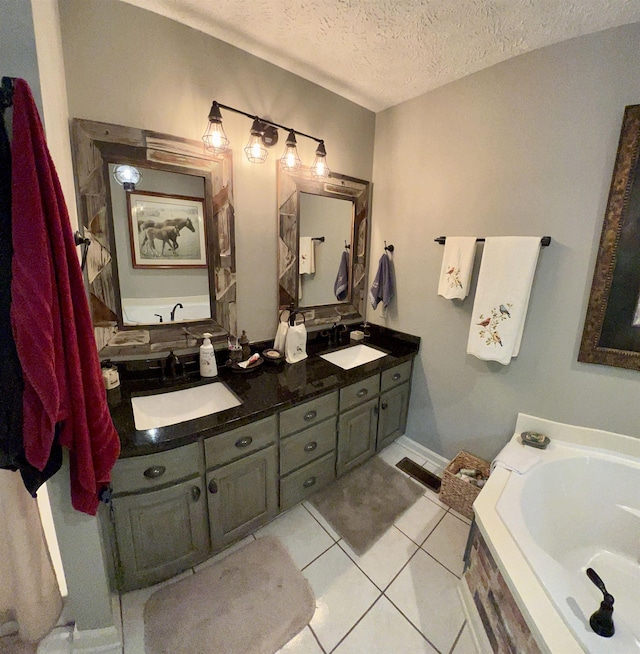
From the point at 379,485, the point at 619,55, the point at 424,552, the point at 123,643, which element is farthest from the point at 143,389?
the point at 619,55

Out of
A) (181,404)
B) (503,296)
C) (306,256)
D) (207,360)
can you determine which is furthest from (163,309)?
(503,296)

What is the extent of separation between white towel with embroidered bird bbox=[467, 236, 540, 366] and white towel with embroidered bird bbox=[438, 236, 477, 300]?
9 cm

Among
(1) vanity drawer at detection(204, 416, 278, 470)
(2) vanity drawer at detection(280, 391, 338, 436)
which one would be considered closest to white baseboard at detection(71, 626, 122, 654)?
(1) vanity drawer at detection(204, 416, 278, 470)

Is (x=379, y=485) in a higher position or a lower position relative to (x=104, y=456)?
lower

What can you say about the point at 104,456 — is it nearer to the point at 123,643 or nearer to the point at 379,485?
the point at 123,643

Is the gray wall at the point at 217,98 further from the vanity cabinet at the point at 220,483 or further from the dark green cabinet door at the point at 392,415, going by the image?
the dark green cabinet door at the point at 392,415

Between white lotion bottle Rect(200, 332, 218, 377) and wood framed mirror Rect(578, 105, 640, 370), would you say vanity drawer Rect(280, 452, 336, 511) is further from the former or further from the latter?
wood framed mirror Rect(578, 105, 640, 370)

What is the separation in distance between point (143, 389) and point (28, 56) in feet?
4.05

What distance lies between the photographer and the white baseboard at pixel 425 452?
83.4 inches

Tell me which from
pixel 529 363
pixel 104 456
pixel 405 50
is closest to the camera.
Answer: pixel 104 456

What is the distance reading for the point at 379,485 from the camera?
195 centimetres

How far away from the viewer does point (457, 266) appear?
180 cm

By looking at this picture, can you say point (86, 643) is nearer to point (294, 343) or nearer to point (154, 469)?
point (154, 469)

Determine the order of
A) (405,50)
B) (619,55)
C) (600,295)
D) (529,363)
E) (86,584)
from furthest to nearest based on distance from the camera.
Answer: (529,363) < (405,50) < (600,295) < (619,55) < (86,584)
